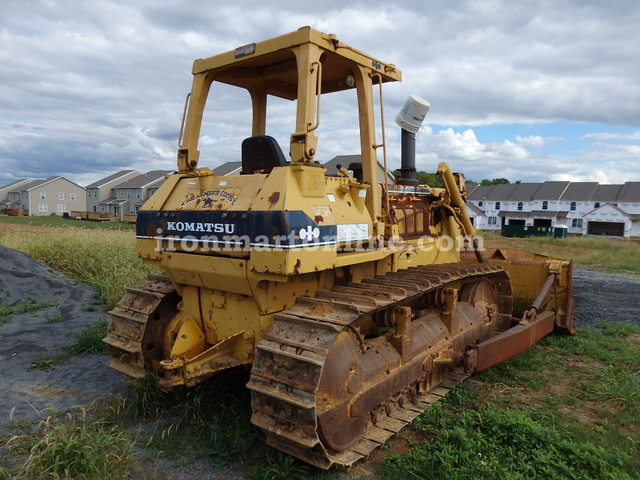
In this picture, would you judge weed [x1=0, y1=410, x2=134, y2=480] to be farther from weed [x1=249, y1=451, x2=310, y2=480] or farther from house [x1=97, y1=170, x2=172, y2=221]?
house [x1=97, y1=170, x2=172, y2=221]

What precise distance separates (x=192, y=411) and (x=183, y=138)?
2.58 meters

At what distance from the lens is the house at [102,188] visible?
71875 millimetres

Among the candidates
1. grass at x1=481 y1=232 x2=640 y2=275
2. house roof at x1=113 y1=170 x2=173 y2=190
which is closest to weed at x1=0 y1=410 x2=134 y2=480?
grass at x1=481 y1=232 x2=640 y2=275

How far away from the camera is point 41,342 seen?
6438mm

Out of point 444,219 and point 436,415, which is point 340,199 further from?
point 444,219

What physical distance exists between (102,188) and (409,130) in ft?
245

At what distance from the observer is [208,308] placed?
4.23 metres

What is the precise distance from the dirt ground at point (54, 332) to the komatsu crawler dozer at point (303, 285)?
0.77m

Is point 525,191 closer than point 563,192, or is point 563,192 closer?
point 563,192

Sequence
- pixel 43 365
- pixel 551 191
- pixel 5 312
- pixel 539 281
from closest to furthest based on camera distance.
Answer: pixel 43 365
pixel 539 281
pixel 5 312
pixel 551 191

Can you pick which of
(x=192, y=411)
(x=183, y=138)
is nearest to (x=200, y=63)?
(x=183, y=138)

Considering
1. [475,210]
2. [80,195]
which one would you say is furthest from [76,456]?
[80,195]

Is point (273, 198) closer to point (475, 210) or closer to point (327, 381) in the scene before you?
point (327, 381)

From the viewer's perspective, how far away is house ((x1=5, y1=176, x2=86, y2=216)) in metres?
70.5
